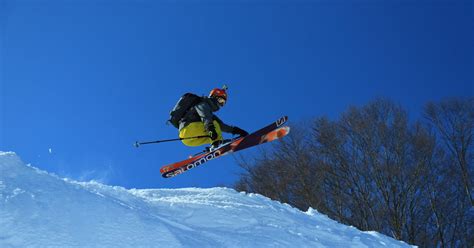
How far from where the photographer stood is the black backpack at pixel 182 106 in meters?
8.34

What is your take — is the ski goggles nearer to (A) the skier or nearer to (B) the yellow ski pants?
→ (A) the skier

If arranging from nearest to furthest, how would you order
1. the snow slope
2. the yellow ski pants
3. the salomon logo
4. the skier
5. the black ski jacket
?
1. the snow slope
2. the black ski jacket
3. the skier
4. the yellow ski pants
5. the salomon logo

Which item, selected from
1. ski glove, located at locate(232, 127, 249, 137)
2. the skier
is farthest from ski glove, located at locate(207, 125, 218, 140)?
ski glove, located at locate(232, 127, 249, 137)

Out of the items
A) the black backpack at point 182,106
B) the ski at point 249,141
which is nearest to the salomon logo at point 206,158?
the ski at point 249,141

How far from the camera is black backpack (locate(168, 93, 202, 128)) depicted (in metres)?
8.34

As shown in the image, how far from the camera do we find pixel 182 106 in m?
8.40

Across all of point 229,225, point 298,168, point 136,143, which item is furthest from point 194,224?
point 298,168

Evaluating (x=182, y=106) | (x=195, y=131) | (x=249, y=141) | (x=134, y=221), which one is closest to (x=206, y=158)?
(x=195, y=131)

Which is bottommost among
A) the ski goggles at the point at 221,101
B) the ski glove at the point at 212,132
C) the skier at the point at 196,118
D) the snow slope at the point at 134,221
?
the snow slope at the point at 134,221

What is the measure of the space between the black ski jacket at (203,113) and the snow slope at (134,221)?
184cm

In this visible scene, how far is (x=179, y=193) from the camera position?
7.18 meters

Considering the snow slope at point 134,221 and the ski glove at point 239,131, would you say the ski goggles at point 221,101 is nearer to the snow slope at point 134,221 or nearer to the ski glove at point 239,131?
the ski glove at point 239,131

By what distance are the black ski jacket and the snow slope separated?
184 centimetres

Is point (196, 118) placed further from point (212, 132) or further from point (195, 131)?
point (212, 132)
